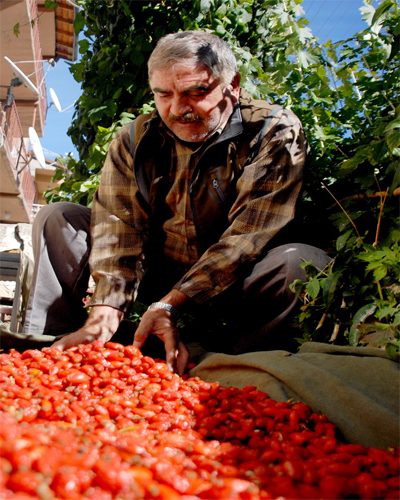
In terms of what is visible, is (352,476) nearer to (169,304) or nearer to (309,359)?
(309,359)

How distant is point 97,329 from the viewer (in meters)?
2.33

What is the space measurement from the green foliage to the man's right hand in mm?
905

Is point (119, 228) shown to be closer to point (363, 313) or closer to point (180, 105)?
point (180, 105)

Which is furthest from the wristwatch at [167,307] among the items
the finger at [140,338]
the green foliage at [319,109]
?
the green foliage at [319,109]

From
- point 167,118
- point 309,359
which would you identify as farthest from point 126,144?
point 309,359

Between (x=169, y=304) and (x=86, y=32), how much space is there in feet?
9.87

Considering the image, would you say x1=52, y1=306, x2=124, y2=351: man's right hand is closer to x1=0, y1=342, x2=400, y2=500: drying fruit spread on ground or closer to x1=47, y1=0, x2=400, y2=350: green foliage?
x1=0, y1=342, x2=400, y2=500: drying fruit spread on ground

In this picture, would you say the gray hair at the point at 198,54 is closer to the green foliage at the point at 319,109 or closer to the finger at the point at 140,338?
the green foliage at the point at 319,109

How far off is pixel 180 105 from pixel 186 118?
0.07 m

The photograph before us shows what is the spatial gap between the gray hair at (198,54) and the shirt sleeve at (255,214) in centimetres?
39

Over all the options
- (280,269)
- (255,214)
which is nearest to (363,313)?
(280,269)

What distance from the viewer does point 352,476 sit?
119 centimetres

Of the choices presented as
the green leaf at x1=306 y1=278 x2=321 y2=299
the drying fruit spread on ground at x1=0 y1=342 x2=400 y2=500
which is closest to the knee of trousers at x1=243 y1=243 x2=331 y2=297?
the green leaf at x1=306 y1=278 x2=321 y2=299

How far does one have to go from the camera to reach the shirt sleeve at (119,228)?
101 inches
